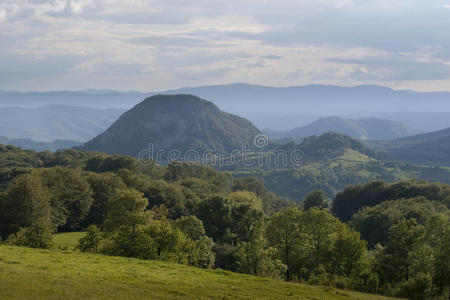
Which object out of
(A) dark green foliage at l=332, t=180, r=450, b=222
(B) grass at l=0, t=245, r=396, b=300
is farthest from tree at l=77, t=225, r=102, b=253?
(A) dark green foliage at l=332, t=180, r=450, b=222

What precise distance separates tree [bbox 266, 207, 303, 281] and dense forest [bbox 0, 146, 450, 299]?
13 centimetres

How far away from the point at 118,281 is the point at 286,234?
26653 millimetres

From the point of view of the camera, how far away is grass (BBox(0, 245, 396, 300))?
2566 cm

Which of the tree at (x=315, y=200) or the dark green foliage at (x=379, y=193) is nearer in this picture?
the dark green foliage at (x=379, y=193)

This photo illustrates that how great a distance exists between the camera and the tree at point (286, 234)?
49.5 meters

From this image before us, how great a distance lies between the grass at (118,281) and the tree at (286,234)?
12.8 meters

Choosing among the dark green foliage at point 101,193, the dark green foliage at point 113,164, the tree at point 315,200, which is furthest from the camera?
the dark green foliage at point 113,164

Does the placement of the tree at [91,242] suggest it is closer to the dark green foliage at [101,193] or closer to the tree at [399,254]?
the tree at [399,254]

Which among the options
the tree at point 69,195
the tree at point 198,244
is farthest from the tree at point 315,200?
the tree at point 198,244

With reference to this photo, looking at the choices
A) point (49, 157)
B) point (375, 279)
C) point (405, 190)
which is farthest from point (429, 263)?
point (49, 157)

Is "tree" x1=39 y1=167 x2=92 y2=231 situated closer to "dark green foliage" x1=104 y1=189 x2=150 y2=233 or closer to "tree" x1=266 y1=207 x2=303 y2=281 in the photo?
"dark green foliage" x1=104 y1=189 x2=150 y2=233

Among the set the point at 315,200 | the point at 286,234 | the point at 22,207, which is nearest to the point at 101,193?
the point at 22,207

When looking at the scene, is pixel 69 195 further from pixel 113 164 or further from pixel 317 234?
pixel 317 234

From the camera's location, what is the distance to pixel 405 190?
124000 mm
